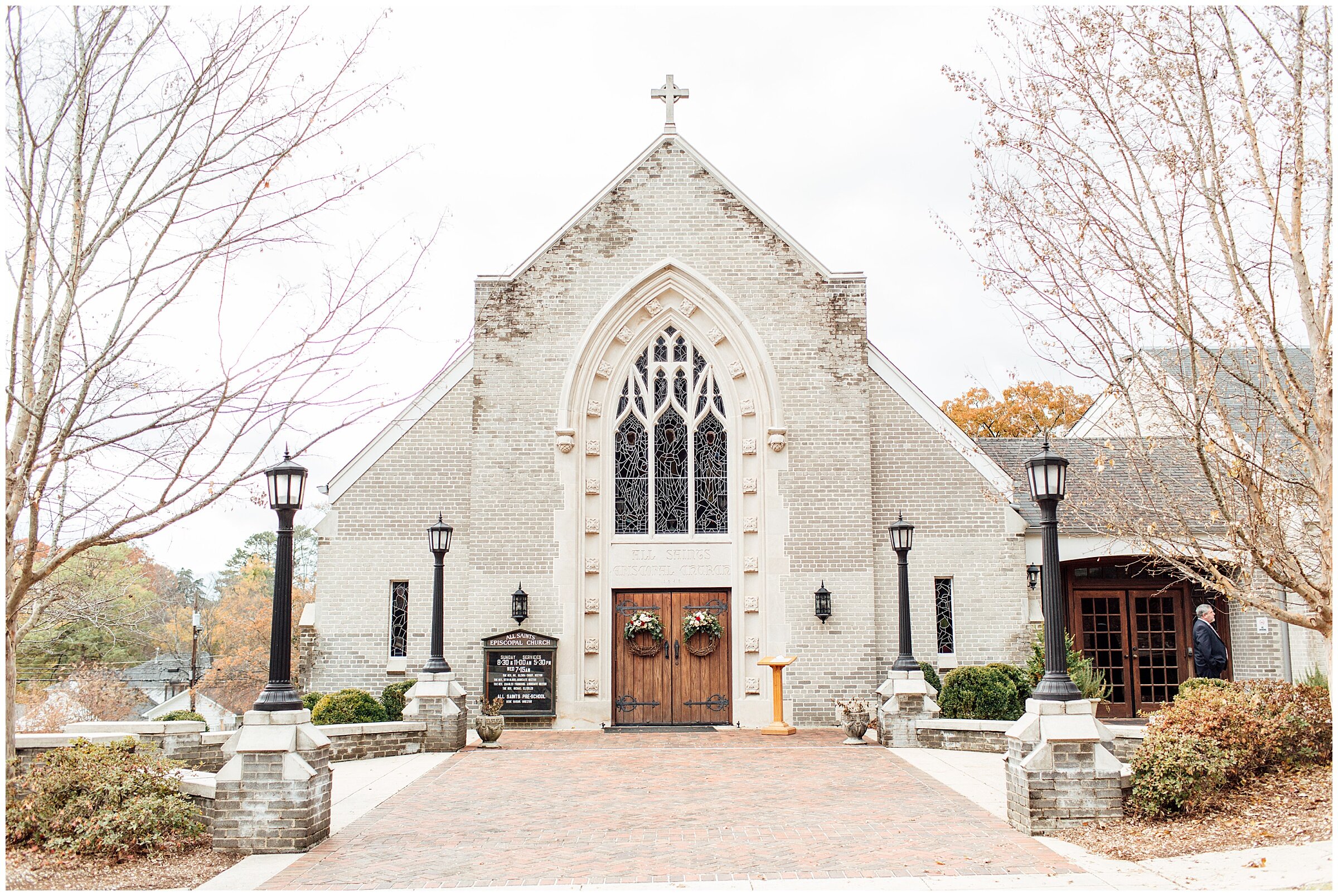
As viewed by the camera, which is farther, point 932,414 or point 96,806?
point 932,414

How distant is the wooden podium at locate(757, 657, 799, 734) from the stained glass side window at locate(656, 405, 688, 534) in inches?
117

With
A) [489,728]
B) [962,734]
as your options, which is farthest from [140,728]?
[962,734]

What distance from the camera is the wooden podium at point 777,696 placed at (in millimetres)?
15742

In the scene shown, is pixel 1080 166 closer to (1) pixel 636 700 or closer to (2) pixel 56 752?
(2) pixel 56 752

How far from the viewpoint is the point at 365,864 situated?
7672 mm

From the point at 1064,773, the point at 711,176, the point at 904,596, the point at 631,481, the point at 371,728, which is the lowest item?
the point at 371,728

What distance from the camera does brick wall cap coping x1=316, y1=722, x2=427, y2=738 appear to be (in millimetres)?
13211

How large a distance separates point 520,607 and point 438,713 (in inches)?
120

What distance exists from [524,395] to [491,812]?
9318 mm

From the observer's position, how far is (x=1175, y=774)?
830cm

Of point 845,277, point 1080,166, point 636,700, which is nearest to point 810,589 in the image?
point 636,700

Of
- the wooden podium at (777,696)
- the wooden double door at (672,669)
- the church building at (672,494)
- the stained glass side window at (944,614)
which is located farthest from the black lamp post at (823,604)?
the stained glass side window at (944,614)

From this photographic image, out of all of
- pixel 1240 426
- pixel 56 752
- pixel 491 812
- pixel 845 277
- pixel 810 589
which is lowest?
pixel 491 812

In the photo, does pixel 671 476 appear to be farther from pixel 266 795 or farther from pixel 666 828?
pixel 266 795
